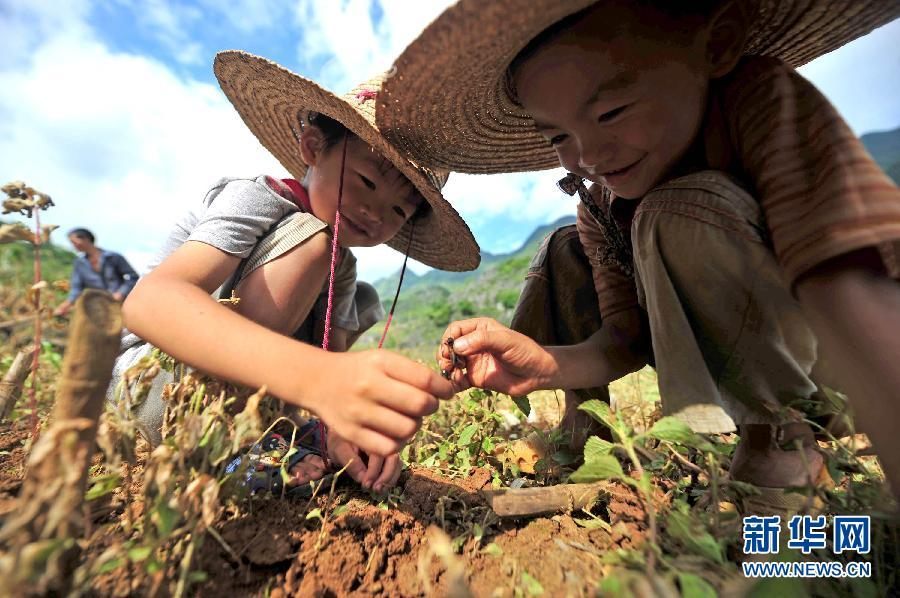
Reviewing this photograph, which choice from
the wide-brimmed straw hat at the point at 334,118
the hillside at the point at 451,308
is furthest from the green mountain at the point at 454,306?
the wide-brimmed straw hat at the point at 334,118

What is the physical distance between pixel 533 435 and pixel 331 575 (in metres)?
1.04

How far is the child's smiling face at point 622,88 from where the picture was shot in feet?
3.46

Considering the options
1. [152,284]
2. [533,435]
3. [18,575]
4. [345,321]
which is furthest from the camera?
[345,321]

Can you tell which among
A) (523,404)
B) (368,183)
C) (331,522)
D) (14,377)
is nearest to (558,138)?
(368,183)

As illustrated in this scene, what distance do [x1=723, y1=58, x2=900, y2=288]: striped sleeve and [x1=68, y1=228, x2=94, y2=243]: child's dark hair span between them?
25.3 feet

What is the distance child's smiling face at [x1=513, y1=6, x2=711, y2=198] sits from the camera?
3.46ft

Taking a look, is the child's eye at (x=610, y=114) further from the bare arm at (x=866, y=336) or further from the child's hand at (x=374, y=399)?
the child's hand at (x=374, y=399)

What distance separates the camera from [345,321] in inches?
86.2

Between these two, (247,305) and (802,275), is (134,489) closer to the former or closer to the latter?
(247,305)

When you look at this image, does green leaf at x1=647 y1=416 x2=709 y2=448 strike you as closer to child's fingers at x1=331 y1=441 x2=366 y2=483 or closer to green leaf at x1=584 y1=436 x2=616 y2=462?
green leaf at x1=584 y1=436 x2=616 y2=462

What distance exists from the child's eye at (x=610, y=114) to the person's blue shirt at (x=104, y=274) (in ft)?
22.5

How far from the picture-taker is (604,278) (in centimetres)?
162

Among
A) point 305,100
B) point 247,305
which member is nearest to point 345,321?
point 247,305

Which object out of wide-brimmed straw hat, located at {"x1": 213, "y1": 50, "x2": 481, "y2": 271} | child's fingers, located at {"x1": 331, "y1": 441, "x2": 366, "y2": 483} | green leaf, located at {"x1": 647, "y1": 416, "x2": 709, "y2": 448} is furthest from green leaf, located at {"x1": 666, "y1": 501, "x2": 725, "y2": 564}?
wide-brimmed straw hat, located at {"x1": 213, "y1": 50, "x2": 481, "y2": 271}
